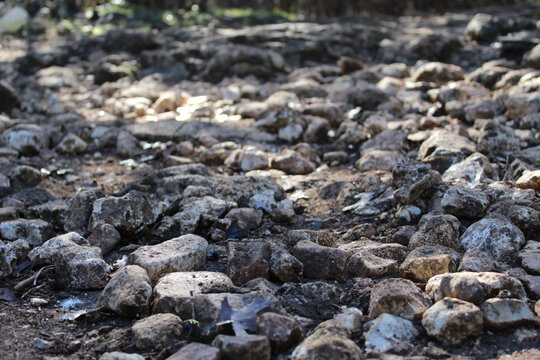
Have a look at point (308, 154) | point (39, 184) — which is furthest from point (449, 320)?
point (39, 184)

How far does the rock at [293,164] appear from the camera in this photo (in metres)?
3.73

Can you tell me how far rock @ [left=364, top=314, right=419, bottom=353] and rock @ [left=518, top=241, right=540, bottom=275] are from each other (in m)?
0.63

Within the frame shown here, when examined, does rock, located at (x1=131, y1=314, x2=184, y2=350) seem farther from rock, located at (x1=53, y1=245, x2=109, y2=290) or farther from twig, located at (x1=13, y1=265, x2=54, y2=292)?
twig, located at (x1=13, y1=265, x2=54, y2=292)

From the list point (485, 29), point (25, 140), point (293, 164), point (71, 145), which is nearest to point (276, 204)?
point (293, 164)

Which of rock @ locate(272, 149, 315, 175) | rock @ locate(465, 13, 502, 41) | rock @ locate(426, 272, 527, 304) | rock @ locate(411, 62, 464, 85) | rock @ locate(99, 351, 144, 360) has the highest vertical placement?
rock @ locate(465, 13, 502, 41)

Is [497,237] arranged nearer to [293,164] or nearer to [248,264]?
[248,264]

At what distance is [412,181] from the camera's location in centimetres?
292

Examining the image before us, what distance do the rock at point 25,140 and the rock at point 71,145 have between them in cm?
15

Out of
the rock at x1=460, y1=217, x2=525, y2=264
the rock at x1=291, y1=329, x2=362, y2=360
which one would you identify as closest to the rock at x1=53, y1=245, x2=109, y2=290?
the rock at x1=291, y1=329, x2=362, y2=360

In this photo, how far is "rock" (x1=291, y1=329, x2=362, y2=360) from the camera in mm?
1671

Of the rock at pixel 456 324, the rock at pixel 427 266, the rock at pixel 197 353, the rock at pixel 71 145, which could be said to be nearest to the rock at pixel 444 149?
the rock at pixel 427 266

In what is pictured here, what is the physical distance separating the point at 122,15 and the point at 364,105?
4.73 metres

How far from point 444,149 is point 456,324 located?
5.91 feet

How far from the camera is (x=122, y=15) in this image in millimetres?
8047
